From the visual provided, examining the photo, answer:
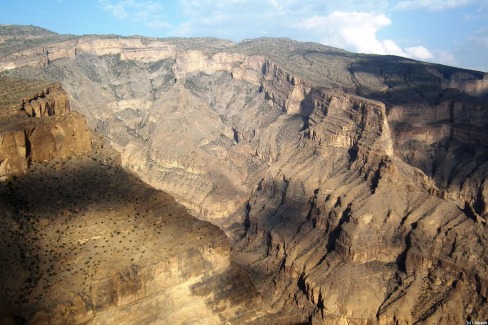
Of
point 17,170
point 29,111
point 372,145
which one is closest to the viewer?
point 17,170

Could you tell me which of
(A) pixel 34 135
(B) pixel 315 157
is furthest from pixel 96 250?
(B) pixel 315 157

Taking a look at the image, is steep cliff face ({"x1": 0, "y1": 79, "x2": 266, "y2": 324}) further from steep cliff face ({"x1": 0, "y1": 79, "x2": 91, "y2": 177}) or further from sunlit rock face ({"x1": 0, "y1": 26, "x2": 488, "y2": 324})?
sunlit rock face ({"x1": 0, "y1": 26, "x2": 488, "y2": 324})

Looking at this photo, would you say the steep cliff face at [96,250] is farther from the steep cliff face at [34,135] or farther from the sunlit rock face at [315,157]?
the sunlit rock face at [315,157]

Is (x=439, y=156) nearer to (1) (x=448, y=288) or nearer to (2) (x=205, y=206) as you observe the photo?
(1) (x=448, y=288)

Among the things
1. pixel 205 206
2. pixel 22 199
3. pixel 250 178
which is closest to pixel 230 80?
pixel 250 178

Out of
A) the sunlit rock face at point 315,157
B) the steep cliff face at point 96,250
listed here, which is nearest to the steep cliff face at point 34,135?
the steep cliff face at point 96,250

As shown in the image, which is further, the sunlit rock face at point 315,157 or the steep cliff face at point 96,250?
the sunlit rock face at point 315,157
